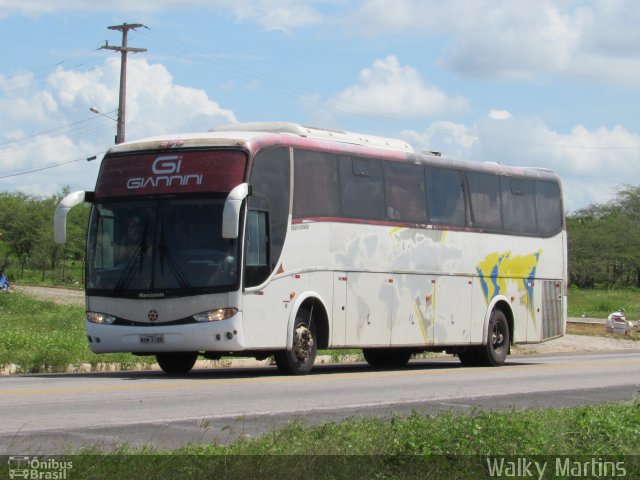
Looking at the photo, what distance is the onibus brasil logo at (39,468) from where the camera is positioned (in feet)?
25.1

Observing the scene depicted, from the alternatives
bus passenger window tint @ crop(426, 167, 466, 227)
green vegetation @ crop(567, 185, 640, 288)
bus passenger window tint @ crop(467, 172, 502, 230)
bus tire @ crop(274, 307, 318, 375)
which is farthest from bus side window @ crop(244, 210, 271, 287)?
green vegetation @ crop(567, 185, 640, 288)

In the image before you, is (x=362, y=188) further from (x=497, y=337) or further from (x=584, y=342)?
(x=584, y=342)

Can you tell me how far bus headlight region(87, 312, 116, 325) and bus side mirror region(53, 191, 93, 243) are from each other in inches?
48.4

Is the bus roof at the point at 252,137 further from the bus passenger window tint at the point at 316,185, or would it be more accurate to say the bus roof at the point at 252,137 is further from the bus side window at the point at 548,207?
the bus side window at the point at 548,207

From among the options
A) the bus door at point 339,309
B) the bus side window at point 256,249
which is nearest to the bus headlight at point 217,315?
the bus side window at point 256,249

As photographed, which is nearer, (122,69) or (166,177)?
(166,177)

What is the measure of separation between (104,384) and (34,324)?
59.2ft

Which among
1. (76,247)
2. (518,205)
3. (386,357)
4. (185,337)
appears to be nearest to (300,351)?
(185,337)

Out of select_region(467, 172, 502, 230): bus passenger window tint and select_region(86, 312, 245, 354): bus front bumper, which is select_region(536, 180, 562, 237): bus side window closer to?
select_region(467, 172, 502, 230): bus passenger window tint

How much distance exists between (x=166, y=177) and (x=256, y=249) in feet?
5.60

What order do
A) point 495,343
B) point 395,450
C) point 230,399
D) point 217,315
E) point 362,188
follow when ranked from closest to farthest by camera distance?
point 395,450, point 230,399, point 217,315, point 362,188, point 495,343

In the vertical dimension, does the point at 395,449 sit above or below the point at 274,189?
below

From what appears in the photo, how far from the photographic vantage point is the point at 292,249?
18.8 m

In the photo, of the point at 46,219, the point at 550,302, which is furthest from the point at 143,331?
the point at 46,219
